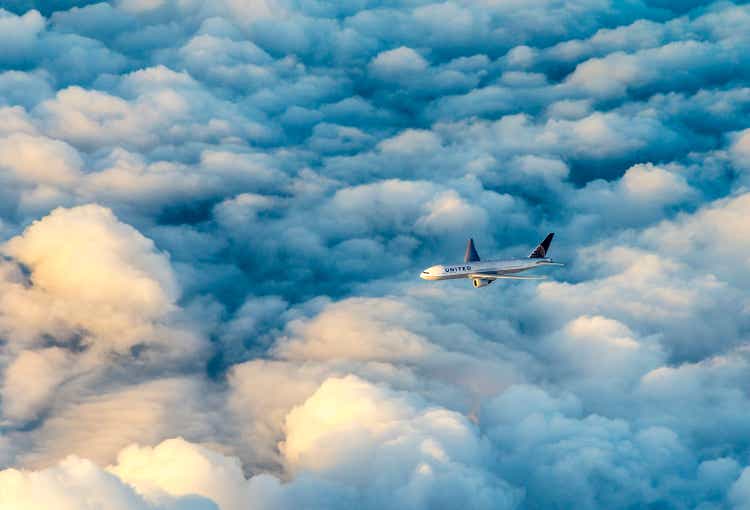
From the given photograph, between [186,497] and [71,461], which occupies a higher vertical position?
[71,461]
